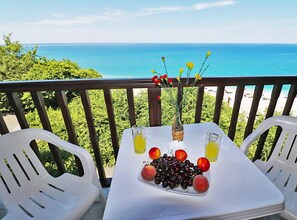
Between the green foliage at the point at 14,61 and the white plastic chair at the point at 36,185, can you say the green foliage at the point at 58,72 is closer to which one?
the green foliage at the point at 14,61

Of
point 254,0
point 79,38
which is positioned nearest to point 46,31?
point 79,38

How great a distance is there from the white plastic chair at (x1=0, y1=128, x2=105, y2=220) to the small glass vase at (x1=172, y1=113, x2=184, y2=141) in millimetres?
650

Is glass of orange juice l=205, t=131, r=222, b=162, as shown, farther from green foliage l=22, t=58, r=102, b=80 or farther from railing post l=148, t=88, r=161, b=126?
green foliage l=22, t=58, r=102, b=80

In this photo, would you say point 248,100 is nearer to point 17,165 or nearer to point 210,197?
point 210,197

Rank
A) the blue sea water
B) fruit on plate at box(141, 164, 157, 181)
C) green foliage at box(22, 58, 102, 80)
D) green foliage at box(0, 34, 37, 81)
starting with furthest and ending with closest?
the blue sea water, green foliage at box(0, 34, 37, 81), green foliage at box(22, 58, 102, 80), fruit on plate at box(141, 164, 157, 181)

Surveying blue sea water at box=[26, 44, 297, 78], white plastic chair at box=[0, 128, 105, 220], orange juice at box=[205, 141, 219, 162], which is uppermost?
orange juice at box=[205, 141, 219, 162]

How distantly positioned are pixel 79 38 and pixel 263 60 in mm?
20713

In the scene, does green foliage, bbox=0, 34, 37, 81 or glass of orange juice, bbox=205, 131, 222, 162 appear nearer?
glass of orange juice, bbox=205, 131, 222, 162

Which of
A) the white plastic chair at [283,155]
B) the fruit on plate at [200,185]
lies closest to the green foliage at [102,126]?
the white plastic chair at [283,155]

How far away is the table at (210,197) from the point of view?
2.49 feet

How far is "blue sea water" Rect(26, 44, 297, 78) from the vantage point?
61.3 feet

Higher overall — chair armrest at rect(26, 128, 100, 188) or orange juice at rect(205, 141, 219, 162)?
orange juice at rect(205, 141, 219, 162)

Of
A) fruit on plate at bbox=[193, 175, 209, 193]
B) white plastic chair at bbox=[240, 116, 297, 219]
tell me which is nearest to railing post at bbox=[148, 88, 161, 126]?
white plastic chair at bbox=[240, 116, 297, 219]

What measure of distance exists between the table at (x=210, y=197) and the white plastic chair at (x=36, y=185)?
405 mm
